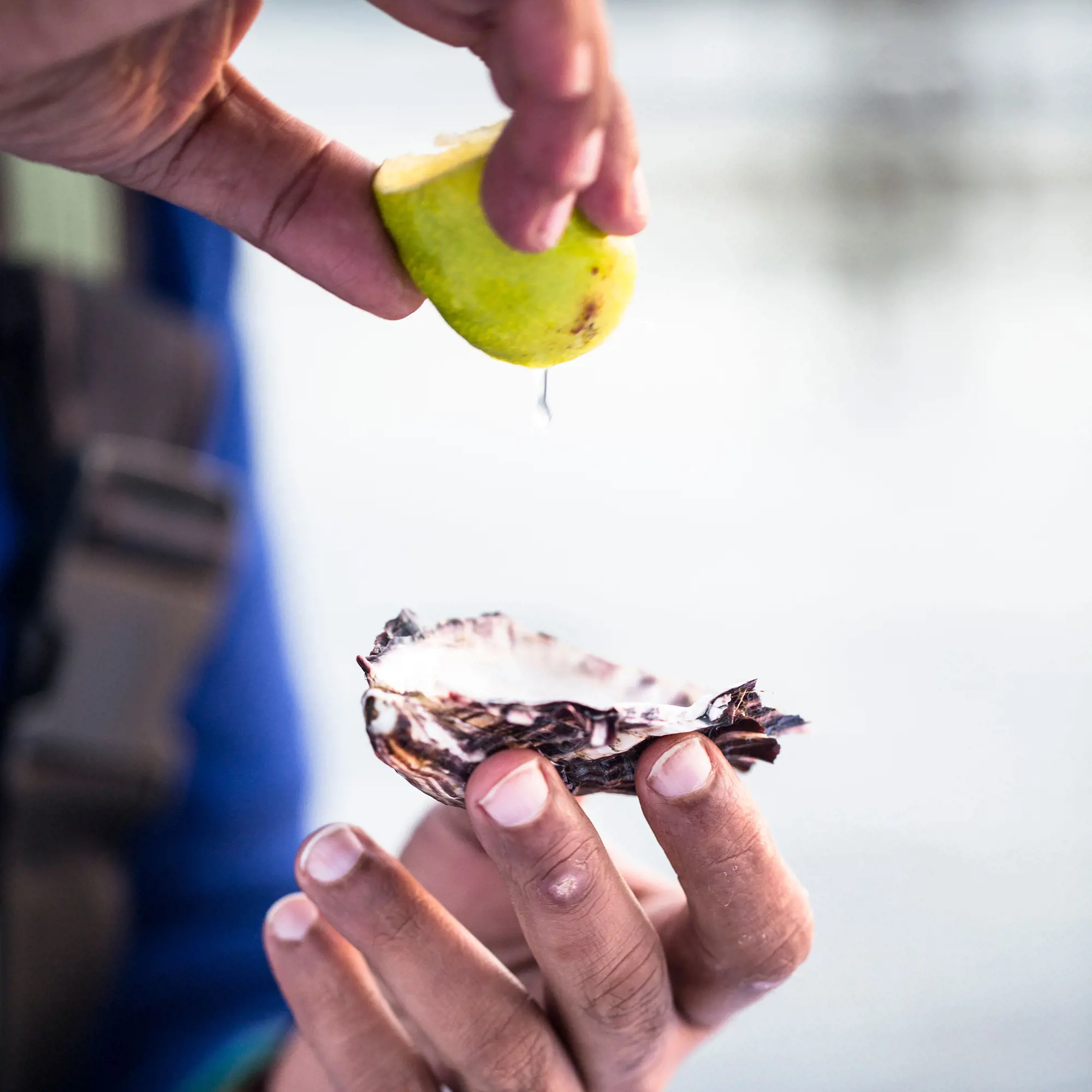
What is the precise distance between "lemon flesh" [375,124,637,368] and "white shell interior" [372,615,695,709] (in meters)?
0.18

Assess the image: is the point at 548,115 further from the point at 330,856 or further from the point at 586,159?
the point at 330,856

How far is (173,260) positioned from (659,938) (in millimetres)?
1041

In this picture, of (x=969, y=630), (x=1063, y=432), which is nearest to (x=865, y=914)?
(x=969, y=630)

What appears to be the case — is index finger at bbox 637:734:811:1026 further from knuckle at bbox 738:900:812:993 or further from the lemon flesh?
the lemon flesh

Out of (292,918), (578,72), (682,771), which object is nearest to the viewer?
(578,72)

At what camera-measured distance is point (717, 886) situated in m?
0.63

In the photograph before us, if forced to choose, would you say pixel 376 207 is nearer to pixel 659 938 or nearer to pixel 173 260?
pixel 659 938

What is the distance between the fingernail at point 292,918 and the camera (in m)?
0.71

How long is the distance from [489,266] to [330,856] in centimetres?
31

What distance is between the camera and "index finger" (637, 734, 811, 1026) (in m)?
0.58

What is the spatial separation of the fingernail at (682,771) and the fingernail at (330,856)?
0.56 feet

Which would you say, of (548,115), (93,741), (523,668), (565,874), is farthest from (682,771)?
(93,741)

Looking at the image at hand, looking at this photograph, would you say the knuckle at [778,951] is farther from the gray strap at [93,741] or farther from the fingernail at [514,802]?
the gray strap at [93,741]

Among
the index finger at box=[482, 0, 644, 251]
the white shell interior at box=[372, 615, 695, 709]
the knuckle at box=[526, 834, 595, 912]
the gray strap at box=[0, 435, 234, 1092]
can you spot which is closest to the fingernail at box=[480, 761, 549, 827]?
the knuckle at box=[526, 834, 595, 912]
